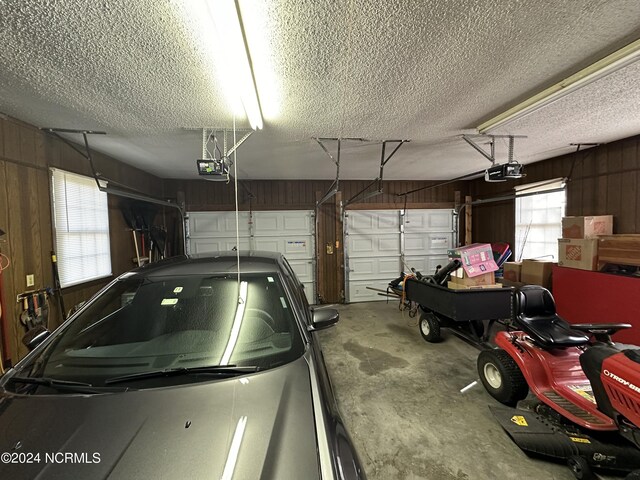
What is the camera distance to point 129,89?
1.90m

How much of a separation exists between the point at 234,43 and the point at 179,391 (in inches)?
64.4

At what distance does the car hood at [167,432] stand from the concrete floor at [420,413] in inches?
50.1

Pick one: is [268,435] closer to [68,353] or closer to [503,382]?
[68,353]

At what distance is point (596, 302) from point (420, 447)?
318 cm

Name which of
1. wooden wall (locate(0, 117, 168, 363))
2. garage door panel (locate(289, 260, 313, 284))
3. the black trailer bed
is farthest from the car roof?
garage door panel (locate(289, 260, 313, 284))

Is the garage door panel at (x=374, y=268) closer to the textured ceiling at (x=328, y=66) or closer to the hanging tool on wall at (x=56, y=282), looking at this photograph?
the textured ceiling at (x=328, y=66)

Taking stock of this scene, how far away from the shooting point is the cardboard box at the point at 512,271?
4379mm

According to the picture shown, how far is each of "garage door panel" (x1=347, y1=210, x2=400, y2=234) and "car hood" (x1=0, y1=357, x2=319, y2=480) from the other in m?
4.95

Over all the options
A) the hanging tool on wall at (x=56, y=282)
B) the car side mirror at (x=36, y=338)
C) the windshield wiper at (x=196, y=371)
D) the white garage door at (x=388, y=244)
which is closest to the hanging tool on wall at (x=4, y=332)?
Answer: the hanging tool on wall at (x=56, y=282)

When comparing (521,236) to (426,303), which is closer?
(426,303)

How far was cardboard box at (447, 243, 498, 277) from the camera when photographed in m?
3.15

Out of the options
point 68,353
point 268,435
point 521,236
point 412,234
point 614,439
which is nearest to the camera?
point 268,435

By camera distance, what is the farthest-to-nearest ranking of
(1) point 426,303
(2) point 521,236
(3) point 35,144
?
(2) point 521,236 → (1) point 426,303 → (3) point 35,144

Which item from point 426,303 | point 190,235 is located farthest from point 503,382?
point 190,235
